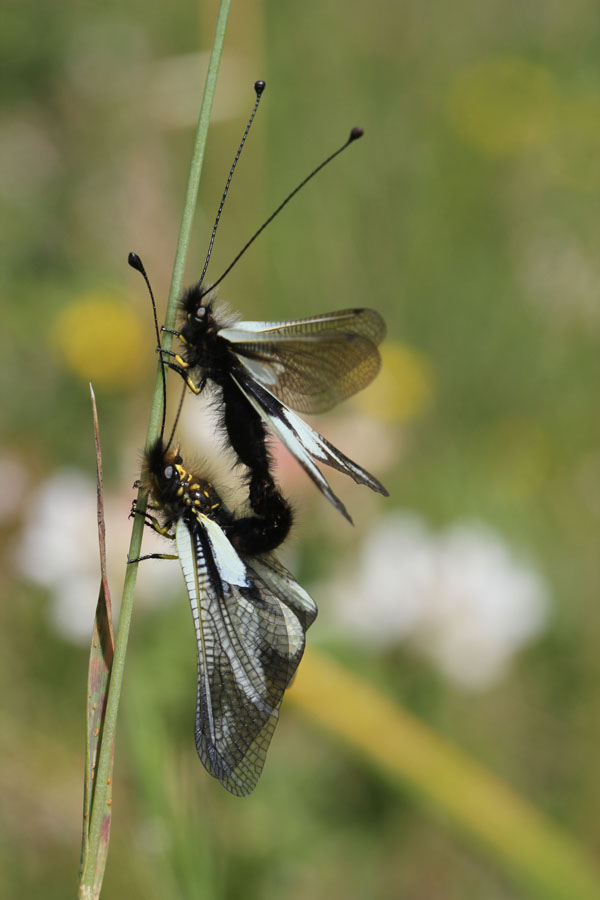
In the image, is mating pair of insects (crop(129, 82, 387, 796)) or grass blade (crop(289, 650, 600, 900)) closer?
mating pair of insects (crop(129, 82, 387, 796))

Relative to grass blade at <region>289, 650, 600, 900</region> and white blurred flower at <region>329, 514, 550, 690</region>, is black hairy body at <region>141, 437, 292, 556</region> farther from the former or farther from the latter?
white blurred flower at <region>329, 514, 550, 690</region>

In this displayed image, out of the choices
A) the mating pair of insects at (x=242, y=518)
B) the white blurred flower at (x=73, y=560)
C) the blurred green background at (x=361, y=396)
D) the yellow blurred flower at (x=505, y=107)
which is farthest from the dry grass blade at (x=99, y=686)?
the yellow blurred flower at (x=505, y=107)

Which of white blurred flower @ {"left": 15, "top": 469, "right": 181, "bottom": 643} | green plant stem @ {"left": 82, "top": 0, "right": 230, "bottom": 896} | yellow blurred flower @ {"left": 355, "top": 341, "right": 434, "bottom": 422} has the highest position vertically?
yellow blurred flower @ {"left": 355, "top": 341, "right": 434, "bottom": 422}

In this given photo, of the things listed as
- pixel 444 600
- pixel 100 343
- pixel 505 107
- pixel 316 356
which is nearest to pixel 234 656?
pixel 316 356

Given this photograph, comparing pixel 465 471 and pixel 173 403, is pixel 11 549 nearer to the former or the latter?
pixel 173 403

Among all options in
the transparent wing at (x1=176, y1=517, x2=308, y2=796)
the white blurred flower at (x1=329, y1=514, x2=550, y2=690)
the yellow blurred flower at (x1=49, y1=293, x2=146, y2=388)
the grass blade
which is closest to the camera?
the transparent wing at (x1=176, y1=517, x2=308, y2=796)

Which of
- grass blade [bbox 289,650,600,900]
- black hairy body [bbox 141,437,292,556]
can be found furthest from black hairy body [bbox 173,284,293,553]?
grass blade [bbox 289,650,600,900]

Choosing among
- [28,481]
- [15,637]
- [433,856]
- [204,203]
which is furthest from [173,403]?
[433,856]

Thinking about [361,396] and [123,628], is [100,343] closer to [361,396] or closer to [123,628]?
[361,396]
